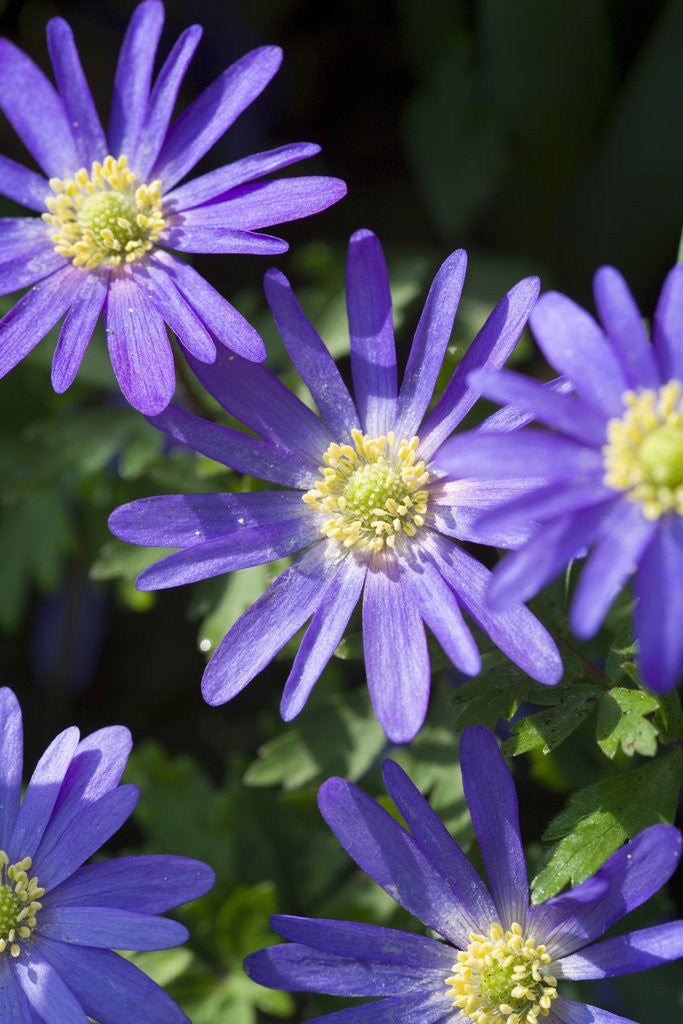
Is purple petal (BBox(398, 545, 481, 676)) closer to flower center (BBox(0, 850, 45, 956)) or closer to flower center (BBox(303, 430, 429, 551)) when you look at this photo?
flower center (BBox(303, 430, 429, 551))

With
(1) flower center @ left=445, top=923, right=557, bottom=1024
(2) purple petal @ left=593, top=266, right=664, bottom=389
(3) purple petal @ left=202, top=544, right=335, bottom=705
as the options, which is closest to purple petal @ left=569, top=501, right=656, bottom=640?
(2) purple petal @ left=593, top=266, right=664, bottom=389

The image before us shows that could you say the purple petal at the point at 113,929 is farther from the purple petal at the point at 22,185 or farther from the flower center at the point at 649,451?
the purple petal at the point at 22,185

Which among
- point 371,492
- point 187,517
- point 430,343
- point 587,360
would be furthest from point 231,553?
point 587,360

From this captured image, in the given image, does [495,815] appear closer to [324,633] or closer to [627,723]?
[627,723]

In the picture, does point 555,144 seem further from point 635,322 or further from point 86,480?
point 635,322

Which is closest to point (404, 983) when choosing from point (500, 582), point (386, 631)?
point (386, 631)
